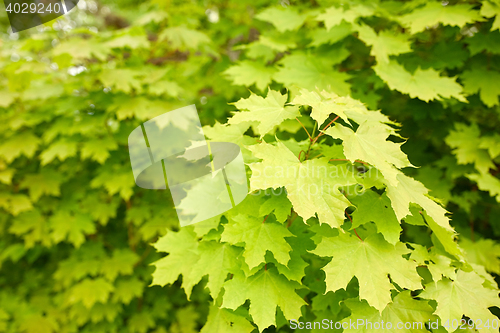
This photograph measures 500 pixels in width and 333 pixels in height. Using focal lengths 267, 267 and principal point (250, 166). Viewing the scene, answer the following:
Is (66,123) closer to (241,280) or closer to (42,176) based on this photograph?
(42,176)

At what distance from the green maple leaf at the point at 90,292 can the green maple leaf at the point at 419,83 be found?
9.26ft

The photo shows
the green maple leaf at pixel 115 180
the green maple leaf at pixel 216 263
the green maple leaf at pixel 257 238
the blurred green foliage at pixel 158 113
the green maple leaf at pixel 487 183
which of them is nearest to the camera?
the green maple leaf at pixel 257 238

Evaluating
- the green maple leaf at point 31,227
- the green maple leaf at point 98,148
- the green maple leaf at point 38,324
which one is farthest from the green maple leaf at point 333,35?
the green maple leaf at point 38,324

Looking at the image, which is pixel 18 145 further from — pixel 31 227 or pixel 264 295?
pixel 264 295

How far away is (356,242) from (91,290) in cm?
242

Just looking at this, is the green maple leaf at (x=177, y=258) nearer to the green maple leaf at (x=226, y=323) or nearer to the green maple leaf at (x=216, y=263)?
the green maple leaf at (x=216, y=263)

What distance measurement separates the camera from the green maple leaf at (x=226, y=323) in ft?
3.78

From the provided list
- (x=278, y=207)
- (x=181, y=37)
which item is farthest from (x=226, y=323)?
(x=181, y=37)

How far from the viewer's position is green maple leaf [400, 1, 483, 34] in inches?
70.2

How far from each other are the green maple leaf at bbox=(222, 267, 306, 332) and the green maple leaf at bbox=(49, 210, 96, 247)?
1.93 m

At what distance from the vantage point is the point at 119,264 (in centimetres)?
254

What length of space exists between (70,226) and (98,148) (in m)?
0.80

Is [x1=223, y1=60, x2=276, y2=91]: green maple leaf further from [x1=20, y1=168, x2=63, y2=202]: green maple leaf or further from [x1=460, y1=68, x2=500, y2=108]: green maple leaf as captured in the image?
[x1=20, y1=168, x2=63, y2=202]: green maple leaf

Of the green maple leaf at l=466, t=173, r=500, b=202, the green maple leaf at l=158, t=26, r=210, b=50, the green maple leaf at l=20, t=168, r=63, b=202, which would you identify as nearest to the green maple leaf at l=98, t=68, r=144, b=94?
the green maple leaf at l=158, t=26, r=210, b=50
